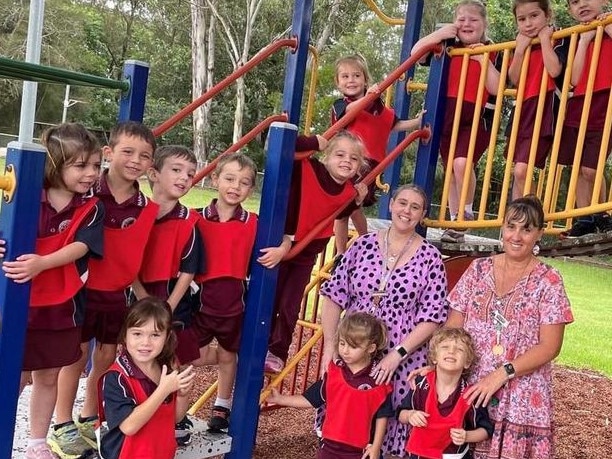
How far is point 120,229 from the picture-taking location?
3252 mm

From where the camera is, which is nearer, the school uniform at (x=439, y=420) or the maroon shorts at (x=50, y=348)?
the maroon shorts at (x=50, y=348)

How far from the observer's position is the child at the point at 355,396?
3.57 m

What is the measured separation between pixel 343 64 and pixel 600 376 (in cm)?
592

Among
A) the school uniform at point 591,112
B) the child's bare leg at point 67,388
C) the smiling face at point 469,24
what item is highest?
the smiling face at point 469,24

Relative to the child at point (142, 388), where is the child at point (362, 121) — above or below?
above

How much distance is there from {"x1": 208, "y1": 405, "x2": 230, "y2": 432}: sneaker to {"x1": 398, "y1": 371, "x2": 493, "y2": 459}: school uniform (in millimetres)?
857

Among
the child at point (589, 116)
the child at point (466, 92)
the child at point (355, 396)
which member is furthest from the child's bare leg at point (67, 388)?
the child at point (589, 116)

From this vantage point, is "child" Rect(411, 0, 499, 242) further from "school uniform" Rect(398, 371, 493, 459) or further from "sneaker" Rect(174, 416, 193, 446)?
"sneaker" Rect(174, 416, 193, 446)

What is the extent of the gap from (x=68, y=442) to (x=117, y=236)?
2.89 ft

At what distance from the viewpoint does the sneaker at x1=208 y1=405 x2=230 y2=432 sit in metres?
3.83

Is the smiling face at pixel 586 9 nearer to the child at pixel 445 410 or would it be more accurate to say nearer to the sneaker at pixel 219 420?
the child at pixel 445 410

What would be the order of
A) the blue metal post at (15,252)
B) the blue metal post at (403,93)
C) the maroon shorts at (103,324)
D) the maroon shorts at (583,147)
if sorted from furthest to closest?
the blue metal post at (403,93) < the maroon shorts at (583,147) < the maroon shorts at (103,324) < the blue metal post at (15,252)

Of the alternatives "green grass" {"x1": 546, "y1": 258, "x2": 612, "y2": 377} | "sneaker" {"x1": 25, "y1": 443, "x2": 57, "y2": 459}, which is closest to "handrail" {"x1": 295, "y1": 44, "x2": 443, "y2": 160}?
"sneaker" {"x1": 25, "y1": 443, "x2": 57, "y2": 459}

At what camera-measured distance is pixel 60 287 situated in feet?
9.91
